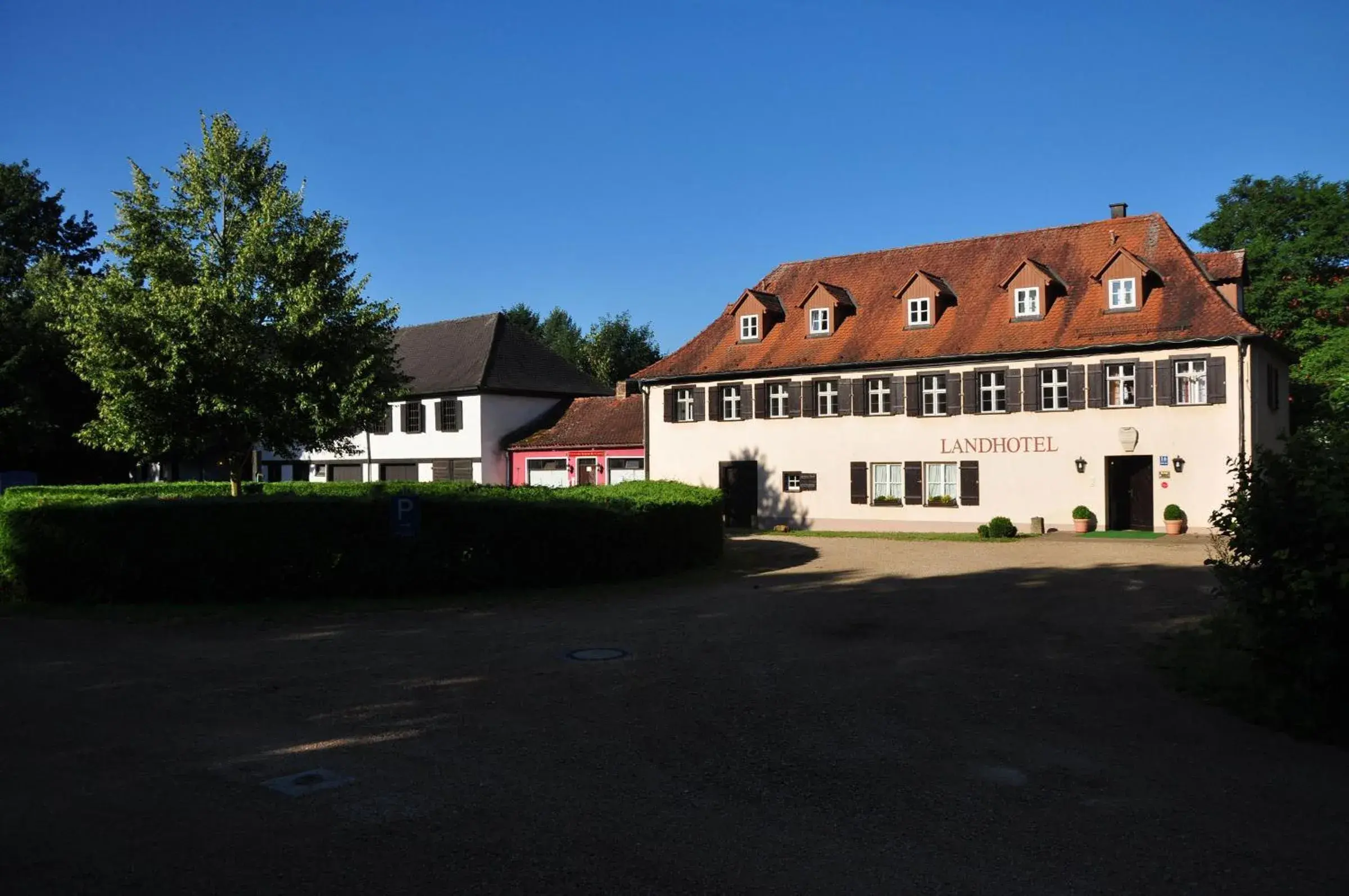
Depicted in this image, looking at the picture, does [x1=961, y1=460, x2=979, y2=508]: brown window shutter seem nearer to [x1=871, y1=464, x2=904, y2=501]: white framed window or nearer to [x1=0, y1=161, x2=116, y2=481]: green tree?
[x1=871, y1=464, x2=904, y2=501]: white framed window

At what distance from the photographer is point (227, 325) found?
27.3 metres

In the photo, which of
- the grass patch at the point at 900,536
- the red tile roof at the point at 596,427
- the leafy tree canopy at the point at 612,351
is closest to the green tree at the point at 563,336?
the leafy tree canopy at the point at 612,351

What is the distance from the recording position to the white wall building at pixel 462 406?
47469 millimetres

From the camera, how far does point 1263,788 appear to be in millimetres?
6801

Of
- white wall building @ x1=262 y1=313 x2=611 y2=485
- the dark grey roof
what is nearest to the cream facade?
white wall building @ x1=262 y1=313 x2=611 y2=485

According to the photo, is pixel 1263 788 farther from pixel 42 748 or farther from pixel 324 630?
pixel 324 630

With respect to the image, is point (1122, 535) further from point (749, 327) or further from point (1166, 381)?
point (749, 327)

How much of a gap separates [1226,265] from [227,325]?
27.2m

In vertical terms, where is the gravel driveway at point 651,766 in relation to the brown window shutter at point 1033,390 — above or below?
below

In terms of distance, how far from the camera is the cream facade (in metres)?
29.2

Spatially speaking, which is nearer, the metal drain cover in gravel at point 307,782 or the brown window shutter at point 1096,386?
the metal drain cover in gravel at point 307,782

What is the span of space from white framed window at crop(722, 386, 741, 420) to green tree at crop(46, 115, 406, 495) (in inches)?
457

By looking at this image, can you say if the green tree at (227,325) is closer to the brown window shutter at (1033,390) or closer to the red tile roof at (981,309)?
the red tile roof at (981,309)

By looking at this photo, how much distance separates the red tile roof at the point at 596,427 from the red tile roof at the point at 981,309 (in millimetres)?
4671
